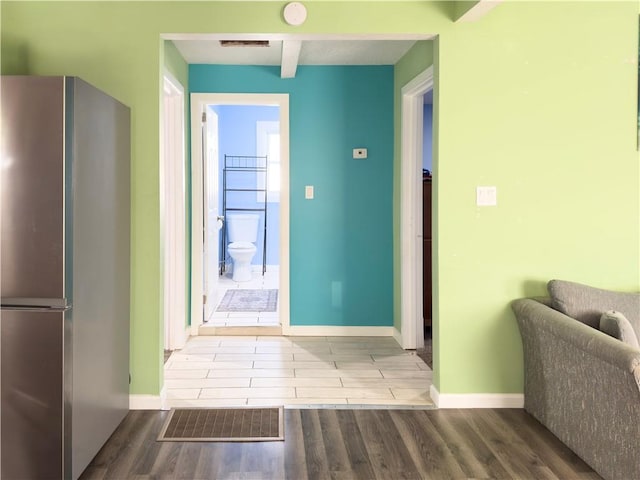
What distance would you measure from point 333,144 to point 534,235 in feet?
7.03

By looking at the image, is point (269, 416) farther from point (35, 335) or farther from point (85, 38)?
point (85, 38)

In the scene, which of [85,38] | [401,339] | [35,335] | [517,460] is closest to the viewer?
[35,335]

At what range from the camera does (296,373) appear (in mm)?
3850

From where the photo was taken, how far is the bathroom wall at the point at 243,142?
26.3 feet

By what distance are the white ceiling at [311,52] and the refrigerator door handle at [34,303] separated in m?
2.41

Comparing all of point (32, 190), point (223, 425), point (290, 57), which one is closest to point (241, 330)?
point (223, 425)

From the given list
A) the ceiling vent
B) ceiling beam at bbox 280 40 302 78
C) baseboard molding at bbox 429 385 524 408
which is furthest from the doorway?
baseboard molding at bbox 429 385 524 408

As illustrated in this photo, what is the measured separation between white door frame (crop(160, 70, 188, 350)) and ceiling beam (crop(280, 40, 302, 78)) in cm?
82

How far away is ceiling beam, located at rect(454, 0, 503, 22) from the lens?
2.81 metres

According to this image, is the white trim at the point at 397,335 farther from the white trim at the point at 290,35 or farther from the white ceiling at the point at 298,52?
the white trim at the point at 290,35

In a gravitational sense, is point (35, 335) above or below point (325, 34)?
below

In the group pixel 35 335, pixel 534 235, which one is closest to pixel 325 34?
pixel 534 235

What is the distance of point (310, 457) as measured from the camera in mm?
2605

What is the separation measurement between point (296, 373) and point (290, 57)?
2260 millimetres
